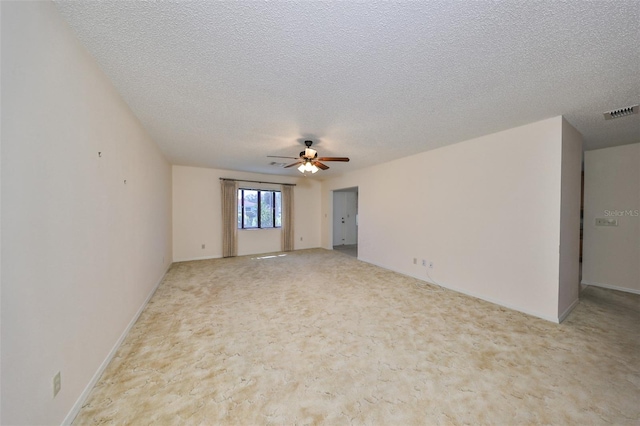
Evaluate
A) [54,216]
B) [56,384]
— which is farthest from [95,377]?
[54,216]

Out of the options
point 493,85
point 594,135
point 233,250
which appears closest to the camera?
point 493,85

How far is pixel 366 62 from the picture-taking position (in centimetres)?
173

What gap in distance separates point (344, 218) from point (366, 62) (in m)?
7.01

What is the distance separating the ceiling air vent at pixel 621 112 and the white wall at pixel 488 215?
474mm

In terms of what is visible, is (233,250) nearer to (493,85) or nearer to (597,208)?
(493,85)

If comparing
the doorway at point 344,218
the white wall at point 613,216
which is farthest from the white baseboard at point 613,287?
the doorway at point 344,218

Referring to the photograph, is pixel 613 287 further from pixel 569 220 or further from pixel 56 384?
pixel 56 384

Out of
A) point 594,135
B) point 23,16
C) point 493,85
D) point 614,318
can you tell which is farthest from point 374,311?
point 594,135

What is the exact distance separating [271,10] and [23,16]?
1.19 meters

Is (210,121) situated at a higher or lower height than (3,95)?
higher

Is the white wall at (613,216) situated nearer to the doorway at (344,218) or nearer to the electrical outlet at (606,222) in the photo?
the electrical outlet at (606,222)

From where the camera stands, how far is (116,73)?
1906mm

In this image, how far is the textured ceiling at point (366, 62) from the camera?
1.32 meters

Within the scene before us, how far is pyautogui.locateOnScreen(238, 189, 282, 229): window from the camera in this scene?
263 inches
